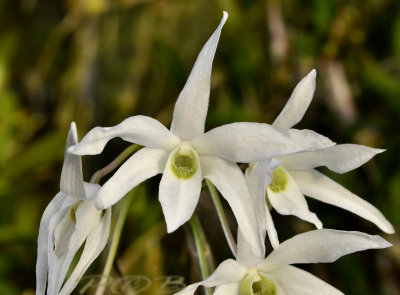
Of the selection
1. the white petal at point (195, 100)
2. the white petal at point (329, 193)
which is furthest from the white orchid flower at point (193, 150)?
the white petal at point (329, 193)

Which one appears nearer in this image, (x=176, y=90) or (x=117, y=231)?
(x=117, y=231)

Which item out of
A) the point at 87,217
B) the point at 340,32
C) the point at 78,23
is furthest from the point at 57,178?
the point at 87,217

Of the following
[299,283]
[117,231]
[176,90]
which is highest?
[176,90]

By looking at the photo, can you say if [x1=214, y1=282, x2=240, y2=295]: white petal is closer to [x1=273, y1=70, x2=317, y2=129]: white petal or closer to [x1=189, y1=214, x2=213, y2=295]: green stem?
[x1=189, y1=214, x2=213, y2=295]: green stem

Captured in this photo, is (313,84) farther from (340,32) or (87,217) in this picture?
(340,32)

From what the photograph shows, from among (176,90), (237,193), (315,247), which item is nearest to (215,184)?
(237,193)

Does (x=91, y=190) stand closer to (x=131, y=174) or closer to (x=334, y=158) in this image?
(x=131, y=174)

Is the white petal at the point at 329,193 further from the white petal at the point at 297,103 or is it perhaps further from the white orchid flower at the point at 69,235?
the white orchid flower at the point at 69,235
